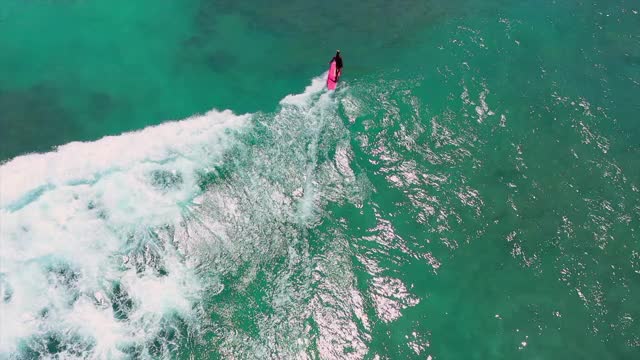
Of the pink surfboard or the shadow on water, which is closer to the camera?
the shadow on water

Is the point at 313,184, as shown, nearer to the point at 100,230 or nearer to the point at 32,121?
the point at 100,230

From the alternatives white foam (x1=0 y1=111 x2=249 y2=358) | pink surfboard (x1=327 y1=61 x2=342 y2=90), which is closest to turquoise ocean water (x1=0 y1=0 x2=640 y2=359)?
white foam (x1=0 y1=111 x2=249 y2=358)

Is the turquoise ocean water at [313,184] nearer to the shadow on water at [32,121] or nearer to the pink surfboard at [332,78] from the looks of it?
the shadow on water at [32,121]

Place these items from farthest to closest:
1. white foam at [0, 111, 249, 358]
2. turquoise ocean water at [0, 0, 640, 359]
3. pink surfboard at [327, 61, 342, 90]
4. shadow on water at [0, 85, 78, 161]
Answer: pink surfboard at [327, 61, 342, 90]
shadow on water at [0, 85, 78, 161]
turquoise ocean water at [0, 0, 640, 359]
white foam at [0, 111, 249, 358]

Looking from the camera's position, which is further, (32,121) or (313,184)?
(32,121)

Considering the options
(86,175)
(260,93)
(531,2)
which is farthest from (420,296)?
(531,2)

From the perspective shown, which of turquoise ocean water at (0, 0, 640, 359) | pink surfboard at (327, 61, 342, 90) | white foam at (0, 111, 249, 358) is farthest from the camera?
pink surfboard at (327, 61, 342, 90)

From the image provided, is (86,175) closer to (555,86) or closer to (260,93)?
(260,93)

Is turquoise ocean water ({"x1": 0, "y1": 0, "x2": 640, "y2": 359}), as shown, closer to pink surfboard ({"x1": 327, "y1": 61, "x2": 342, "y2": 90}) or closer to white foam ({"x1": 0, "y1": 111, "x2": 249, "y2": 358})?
white foam ({"x1": 0, "y1": 111, "x2": 249, "y2": 358})

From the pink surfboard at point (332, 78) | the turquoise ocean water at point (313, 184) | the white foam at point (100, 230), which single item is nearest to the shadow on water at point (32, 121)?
the turquoise ocean water at point (313, 184)

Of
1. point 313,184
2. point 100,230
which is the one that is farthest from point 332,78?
point 100,230
